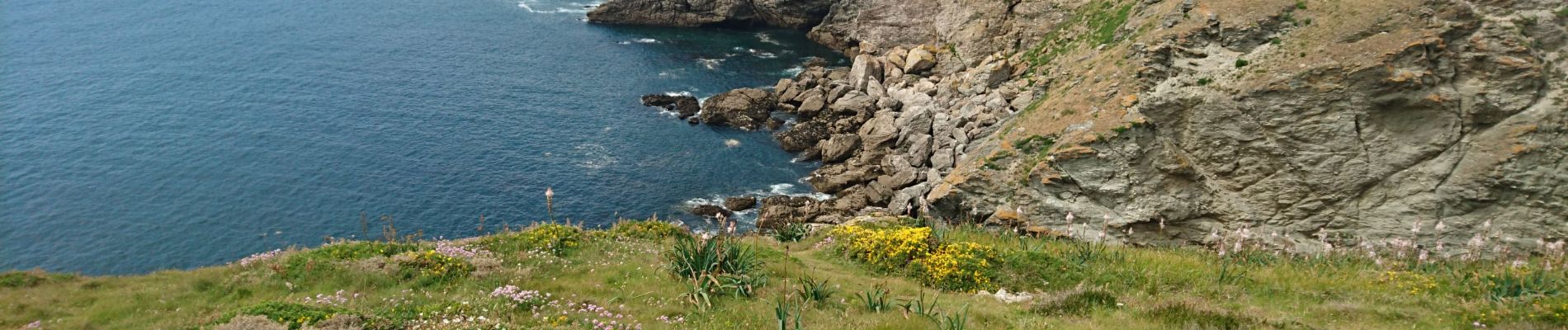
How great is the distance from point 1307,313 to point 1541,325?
3886 millimetres

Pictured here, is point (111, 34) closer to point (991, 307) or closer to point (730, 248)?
point (730, 248)

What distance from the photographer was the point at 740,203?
56562 millimetres

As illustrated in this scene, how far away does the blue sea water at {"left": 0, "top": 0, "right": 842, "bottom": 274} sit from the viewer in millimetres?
53250

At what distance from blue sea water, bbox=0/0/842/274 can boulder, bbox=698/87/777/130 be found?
61.6 inches

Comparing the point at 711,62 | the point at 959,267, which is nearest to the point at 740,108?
the point at 711,62

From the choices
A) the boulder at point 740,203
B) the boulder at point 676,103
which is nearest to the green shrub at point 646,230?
the boulder at point 740,203

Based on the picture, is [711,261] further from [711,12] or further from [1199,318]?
[711,12]

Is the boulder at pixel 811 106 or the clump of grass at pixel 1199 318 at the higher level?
the clump of grass at pixel 1199 318

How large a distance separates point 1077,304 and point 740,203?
1463 inches

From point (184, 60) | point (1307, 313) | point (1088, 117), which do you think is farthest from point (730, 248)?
point (184, 60)

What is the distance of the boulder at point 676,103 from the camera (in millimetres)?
75625

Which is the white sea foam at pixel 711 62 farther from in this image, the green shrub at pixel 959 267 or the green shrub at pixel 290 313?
the green shrub at pixel 290 313

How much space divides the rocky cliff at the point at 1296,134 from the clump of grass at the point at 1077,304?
807cm

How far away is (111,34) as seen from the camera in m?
93.4
